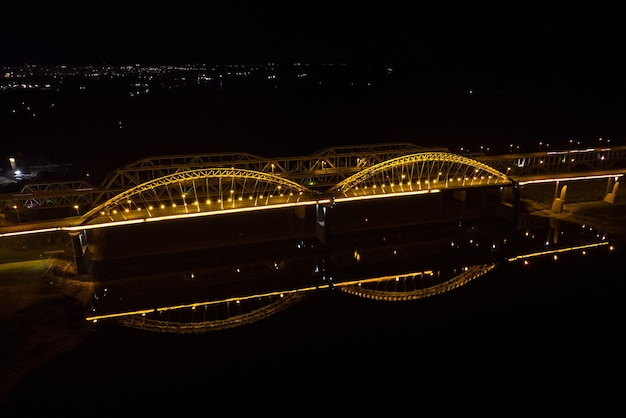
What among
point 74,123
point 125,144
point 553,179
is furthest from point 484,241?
point 74,123

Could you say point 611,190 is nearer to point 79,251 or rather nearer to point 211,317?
point 211,317

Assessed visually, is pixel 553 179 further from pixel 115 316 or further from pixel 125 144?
pixel 125 144

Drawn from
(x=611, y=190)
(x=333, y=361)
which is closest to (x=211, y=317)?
(x=333, y=361)

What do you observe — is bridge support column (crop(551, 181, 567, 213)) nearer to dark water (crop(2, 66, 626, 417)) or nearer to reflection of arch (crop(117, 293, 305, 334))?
dark water (crop(2, 66, 626, 417))

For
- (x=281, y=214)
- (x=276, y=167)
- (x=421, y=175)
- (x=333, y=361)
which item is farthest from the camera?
(x=276, y=167)

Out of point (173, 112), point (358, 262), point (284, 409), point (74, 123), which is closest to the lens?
point (284, 409)

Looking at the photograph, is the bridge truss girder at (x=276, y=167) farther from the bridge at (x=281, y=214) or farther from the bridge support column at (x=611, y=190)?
the bridge support column at (x=611, y=190)

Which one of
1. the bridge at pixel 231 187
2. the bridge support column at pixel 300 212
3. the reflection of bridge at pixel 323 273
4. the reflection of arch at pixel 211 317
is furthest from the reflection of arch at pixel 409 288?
the bridge support column at pixel 300 212
